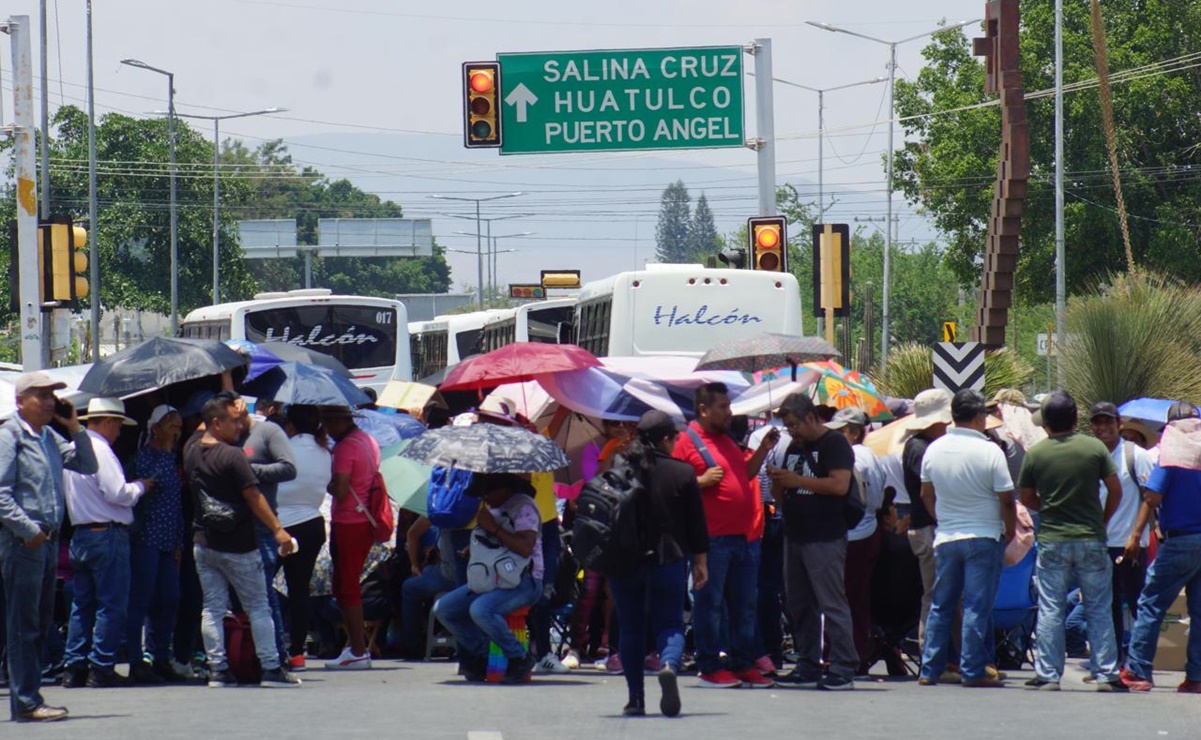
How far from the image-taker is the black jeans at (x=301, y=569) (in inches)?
511

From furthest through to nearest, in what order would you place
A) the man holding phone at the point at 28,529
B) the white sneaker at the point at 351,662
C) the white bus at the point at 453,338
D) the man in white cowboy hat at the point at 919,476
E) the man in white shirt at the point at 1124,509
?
the white bus at the point at 453,338 → the white sneaker at the point at 351,662 → the man in white shirt at the point at 1124,509 → the man in white cowboy hat at the point at 919,476 → the man holding phone at the point at 28,529

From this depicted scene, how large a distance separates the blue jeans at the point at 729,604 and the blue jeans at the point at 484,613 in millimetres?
1073

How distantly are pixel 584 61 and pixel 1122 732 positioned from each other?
1573 centimetres

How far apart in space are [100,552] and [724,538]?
12.3ft

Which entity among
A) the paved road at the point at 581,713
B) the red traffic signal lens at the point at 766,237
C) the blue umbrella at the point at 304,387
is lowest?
the paved road at the point at 581,713

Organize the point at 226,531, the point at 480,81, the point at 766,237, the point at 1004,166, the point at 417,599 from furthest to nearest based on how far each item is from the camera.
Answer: the point at 1004,166
the point at 480,81
the point at 766,237
the point at 417,599
the point at 226,531

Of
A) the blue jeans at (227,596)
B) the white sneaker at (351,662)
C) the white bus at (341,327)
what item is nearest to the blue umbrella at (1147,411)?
the white sneaker at (351,662)

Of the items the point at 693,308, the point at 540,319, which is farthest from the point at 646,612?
the point at 540,319

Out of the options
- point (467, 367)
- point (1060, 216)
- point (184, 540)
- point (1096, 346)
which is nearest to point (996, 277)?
point (1096, 346)

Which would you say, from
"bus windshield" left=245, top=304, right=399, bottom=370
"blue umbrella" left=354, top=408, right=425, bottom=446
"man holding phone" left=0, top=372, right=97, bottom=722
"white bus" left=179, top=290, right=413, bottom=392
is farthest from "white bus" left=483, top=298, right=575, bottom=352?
"man holding phone" left=0, top=372, right=97, bottom=722

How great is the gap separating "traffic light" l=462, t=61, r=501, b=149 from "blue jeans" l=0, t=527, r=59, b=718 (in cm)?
1351

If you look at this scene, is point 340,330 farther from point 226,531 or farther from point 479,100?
point 226,531

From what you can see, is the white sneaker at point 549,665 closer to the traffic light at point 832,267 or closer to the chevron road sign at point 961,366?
the chevron road sign at point 961,366

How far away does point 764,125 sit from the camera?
24703mm
